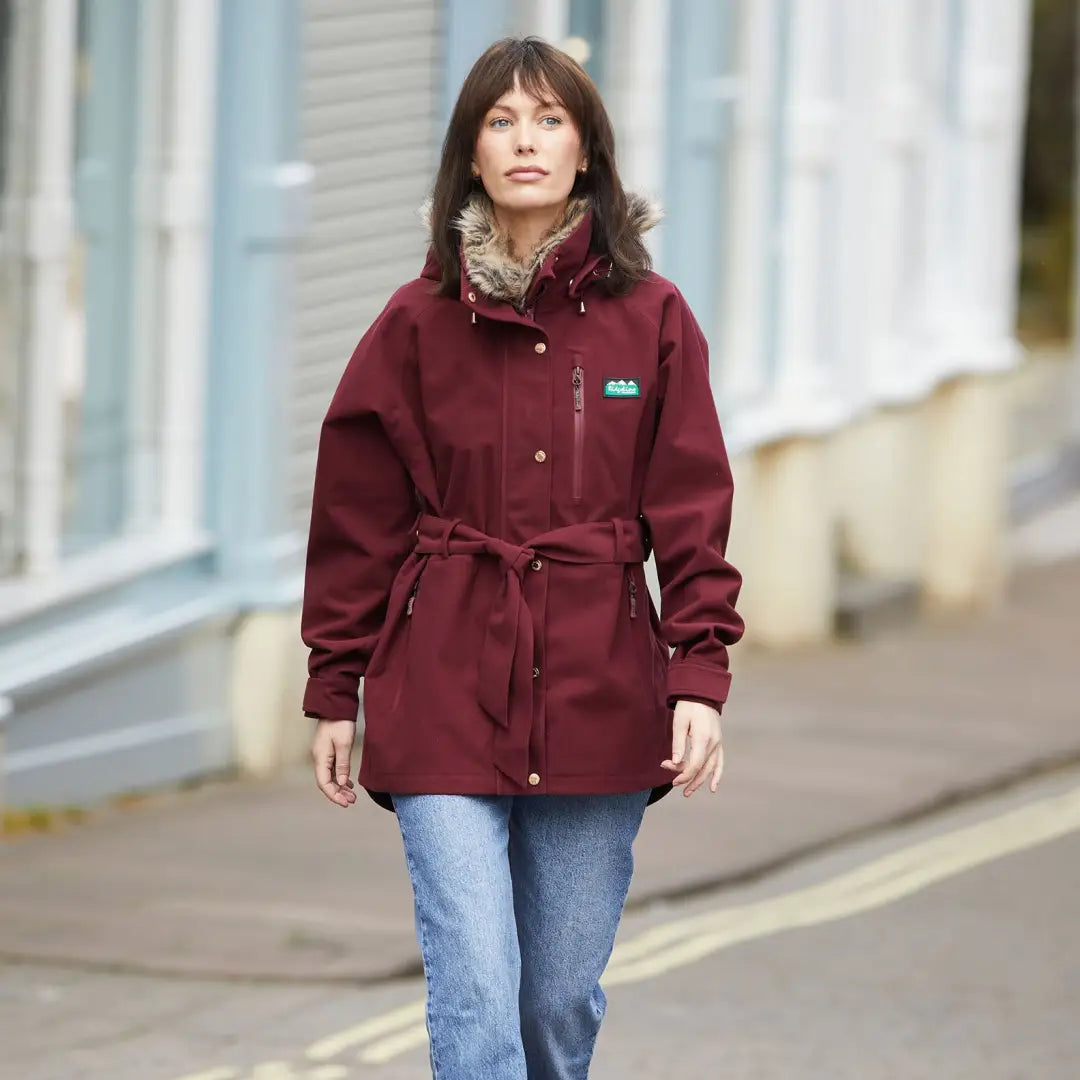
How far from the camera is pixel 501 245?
4293mm

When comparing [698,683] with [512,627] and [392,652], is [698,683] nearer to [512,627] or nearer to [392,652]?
[512,627]

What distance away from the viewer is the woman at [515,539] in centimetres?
423

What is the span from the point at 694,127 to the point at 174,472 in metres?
4.23

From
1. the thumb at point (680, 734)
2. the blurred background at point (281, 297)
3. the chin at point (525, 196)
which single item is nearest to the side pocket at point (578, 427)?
the chin at point (525, 196)

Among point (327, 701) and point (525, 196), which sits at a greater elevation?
point (525, 196)

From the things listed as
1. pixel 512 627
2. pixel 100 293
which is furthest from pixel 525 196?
pixel 100 293

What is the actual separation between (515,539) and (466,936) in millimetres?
576

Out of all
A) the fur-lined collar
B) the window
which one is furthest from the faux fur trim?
the window

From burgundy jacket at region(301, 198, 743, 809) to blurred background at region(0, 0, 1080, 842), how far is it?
4238 mm

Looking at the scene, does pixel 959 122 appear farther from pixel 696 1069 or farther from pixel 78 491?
pixel 696 1069

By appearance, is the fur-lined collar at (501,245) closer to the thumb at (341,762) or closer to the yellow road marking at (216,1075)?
the thumb at (341,762)

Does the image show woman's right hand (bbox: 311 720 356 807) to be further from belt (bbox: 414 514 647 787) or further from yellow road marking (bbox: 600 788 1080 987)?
yellow road marking (bbox: 600 788 1080 987)

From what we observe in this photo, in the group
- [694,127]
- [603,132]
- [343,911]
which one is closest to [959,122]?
[694,127]

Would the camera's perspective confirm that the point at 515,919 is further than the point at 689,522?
Yes
